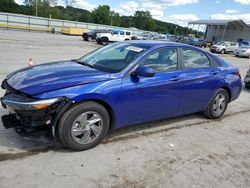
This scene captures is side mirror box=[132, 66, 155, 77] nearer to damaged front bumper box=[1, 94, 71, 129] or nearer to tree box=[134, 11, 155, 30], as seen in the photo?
damaged front bumper box=[1, 94, 71, 129]

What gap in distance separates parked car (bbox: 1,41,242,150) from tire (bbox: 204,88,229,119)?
4.4 inches

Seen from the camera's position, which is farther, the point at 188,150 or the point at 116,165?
the point at 188,150

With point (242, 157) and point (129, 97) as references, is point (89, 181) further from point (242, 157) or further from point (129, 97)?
point (242, 157)

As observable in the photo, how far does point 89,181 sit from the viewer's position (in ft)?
10.1

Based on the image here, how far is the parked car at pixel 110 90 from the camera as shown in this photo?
3379mm

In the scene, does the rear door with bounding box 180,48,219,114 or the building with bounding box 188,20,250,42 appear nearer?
the rear door with bounding box 180,48,219,114

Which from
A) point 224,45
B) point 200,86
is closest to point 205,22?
point 224,45

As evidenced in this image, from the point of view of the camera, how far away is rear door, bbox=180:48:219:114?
475 centimetres

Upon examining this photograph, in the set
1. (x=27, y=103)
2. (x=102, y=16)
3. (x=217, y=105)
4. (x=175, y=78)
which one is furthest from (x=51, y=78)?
(x=102, y=16)

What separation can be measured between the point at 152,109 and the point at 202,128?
1.39 m

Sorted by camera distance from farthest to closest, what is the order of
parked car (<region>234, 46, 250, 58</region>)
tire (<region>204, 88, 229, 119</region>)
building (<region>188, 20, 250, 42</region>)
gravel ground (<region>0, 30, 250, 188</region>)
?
building (<region>188, 20, 250, 42</region>) → parked car (<region>234, 46, 250, 58</region>) → tire (<region>204, 88, 229, 119</region>) → gravel ground (<region>0, 30, 250, 188</region>)

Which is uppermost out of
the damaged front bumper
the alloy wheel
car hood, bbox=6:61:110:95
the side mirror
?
the side mirror

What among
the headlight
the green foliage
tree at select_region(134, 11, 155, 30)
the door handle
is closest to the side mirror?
the door handle

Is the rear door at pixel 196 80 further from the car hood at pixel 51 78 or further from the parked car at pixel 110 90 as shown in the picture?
the car hood at pixel 51 78
